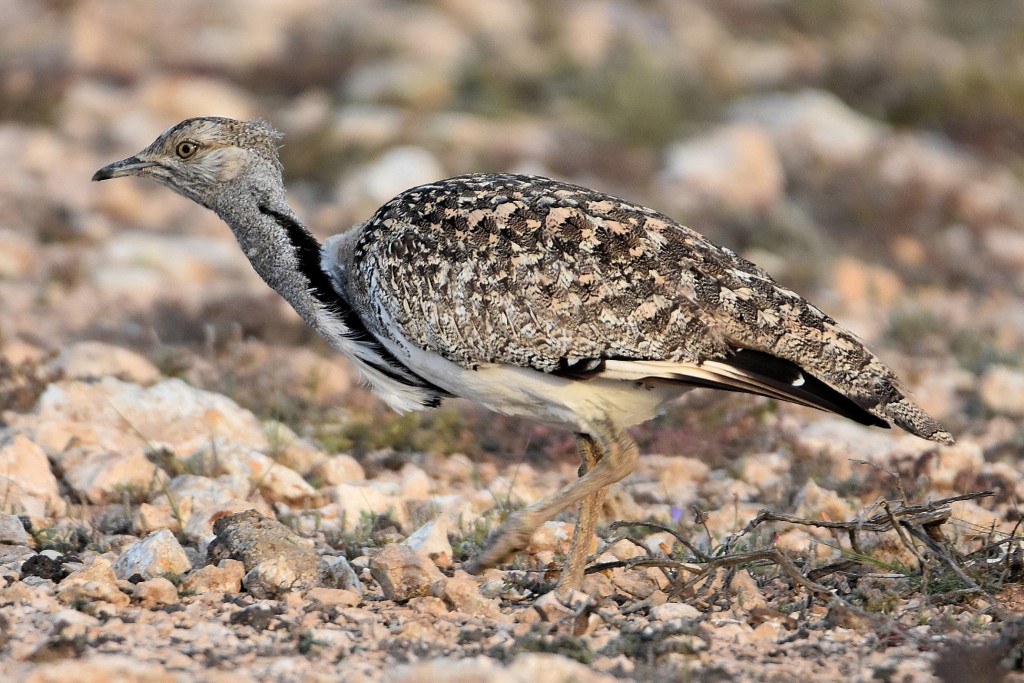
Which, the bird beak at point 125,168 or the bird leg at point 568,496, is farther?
the bird beak at point 125,168

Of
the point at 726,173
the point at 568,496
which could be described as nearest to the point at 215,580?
the point at 568,496

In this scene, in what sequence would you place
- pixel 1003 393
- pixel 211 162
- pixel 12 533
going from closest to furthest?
pixel 12 533, pixel 211 162, pixel 1003 393

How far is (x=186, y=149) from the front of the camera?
208 inches

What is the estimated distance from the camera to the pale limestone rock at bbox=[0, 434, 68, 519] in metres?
4.77

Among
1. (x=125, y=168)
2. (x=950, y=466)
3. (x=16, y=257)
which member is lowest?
(x=125, y=168)

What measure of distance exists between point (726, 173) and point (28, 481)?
22.7 feet

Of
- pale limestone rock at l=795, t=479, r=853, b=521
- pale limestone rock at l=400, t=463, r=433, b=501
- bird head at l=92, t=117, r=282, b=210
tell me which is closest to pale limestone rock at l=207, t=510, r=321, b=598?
pale limestone rock at l=400, t=463, r=433, b=501

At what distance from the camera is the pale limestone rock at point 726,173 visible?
33.6ft

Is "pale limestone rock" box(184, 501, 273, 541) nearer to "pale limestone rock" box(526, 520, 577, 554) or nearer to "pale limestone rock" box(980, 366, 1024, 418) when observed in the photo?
"pale limestone rock" box(526, 520, 577, 554)

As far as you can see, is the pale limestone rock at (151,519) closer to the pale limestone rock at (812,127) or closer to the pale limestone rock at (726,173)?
the pale limestone rock at (726,173)

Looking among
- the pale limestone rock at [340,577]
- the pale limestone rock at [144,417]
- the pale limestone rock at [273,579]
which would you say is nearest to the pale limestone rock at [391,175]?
the pale limestone rock at [144,417]

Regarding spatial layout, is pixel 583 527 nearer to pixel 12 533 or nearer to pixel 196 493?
pixel 196 493

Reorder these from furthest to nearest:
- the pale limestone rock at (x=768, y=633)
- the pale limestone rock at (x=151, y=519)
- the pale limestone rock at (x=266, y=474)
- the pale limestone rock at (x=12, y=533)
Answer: the pale limestone rock at (x=266, y=474), the pale limestone rock at (x=151, y=519), the pale limestone rock at (x=12, y=533), the pale limestone rock at (x=768, y=633)

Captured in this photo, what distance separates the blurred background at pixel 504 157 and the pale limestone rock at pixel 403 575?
6.09ft
